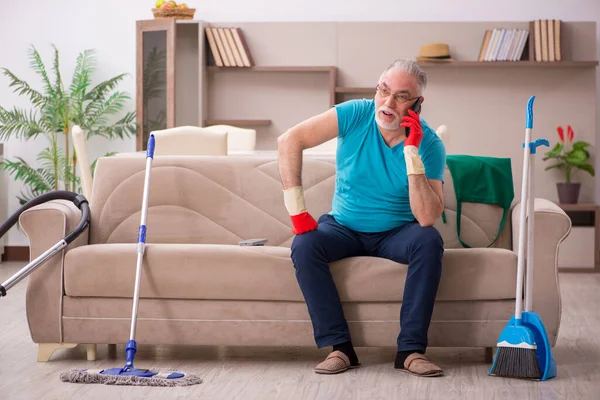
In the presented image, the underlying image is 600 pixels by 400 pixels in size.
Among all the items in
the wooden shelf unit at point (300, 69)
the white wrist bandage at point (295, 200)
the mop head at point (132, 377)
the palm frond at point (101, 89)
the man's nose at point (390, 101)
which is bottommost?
the mop head at point (132, 377)

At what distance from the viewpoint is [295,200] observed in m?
3.39

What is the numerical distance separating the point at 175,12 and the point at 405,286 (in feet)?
13.3

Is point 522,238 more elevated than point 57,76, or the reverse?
point 57,76

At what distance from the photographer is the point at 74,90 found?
6.81 m

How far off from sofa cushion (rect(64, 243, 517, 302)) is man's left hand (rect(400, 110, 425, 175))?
0.33m

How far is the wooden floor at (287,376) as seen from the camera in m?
2.95

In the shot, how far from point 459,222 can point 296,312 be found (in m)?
0.85

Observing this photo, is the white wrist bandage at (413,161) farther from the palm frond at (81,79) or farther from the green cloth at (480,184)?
the palm frond at (81,79)

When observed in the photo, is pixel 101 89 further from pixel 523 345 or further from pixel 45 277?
pixel 523 345

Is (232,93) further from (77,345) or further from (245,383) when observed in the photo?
(245,383)

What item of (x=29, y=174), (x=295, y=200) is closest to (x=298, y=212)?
(x=295, y=200)

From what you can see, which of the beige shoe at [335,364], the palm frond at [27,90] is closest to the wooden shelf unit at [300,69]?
the palm frond at [27,90]

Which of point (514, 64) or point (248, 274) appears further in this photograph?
point (514, 64)

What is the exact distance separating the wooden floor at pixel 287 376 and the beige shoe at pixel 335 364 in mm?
30
